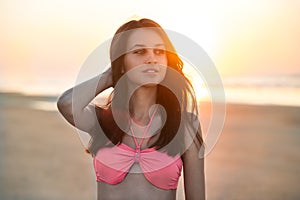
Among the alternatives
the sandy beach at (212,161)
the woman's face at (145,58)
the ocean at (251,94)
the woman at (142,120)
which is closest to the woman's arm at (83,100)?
the woman at (142,120)

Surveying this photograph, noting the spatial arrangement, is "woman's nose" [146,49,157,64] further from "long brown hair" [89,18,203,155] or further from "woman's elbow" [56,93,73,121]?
"woman's elbow" [56,93,73,121]

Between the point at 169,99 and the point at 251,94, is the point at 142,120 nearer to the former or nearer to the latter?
the point at 169,99

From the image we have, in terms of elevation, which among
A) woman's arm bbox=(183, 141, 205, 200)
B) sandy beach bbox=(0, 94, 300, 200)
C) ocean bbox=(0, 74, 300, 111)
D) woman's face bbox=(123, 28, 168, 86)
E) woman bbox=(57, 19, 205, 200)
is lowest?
ocean bbox=(0, 74, 300, 111)

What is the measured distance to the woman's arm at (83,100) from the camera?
1.97m

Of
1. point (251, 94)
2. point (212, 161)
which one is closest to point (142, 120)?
point (212, 161)

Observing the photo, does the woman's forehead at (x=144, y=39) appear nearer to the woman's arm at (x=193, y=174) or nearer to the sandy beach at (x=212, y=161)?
the woman's arm at (x=193, y=174)

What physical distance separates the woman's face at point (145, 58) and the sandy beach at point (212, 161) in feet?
11.2

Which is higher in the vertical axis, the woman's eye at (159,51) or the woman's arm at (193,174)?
the woman's eye at (159,51)

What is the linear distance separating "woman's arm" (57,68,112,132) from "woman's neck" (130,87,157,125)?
0.12 m

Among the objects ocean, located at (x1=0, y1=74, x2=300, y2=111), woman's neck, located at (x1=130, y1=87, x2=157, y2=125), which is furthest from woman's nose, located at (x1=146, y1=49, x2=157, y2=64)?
ocean, located at (x1=0, y1=74, x2=300, y2=111)

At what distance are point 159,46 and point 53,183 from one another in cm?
409

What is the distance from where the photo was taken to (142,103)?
6.36 ft

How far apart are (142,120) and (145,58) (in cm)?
22

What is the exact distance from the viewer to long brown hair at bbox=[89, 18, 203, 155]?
1896 millimetres
